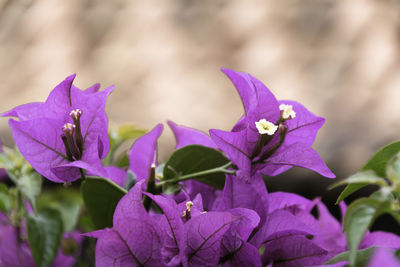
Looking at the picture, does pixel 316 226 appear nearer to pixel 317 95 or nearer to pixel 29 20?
pixel 317 95

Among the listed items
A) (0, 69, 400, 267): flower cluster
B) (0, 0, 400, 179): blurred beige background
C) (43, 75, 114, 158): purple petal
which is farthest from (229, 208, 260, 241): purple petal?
(0, 0, 400, 179): blurred beige background

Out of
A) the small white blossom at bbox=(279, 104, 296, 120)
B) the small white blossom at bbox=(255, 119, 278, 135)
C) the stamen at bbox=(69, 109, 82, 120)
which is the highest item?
the stamen at bbox=(69, 109, 82, 120)

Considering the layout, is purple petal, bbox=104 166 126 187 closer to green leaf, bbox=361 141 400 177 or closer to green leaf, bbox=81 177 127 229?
green leaf, bbox=81 177 127 229

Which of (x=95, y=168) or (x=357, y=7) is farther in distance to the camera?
(x=357, y=7)

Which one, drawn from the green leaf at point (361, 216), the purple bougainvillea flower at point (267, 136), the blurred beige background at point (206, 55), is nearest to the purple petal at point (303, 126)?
the purple bougainvillea flower at point (267, 136)

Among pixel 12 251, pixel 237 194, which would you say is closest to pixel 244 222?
pixel 237 194

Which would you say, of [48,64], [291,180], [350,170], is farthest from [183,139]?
[48,64]
